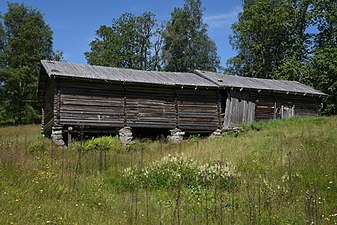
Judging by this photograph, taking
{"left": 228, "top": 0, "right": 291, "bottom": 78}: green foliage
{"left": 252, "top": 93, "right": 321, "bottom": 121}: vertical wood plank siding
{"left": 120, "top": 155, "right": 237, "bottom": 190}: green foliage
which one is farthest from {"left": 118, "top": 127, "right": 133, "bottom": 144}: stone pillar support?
{"left": 228, "top": 0, "right": 291, "bottom": 78}: green foliage

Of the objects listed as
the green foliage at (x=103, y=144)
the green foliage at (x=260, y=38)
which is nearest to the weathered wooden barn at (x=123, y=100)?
the green foliage at (x=103, y=144)

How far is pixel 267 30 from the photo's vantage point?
4147 cm

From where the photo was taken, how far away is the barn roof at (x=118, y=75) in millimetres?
18938

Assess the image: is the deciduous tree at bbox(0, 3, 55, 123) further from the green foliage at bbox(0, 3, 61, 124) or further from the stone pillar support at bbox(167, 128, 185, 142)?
the stone pillar support at bbox(167, 128, 185, 142)

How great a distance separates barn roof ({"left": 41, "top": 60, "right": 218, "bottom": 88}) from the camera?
1894cm

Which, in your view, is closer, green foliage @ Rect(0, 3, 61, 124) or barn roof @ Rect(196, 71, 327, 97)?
barn roof @ Rect(196, 71, 327, 97)

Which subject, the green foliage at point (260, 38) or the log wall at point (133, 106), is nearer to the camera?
the log wall at point (133, 106)

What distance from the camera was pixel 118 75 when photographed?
2100 cm

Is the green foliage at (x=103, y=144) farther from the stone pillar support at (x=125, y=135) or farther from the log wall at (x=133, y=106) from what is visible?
the log wall at (x=133, y=106)

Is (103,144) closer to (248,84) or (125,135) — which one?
(125,135)

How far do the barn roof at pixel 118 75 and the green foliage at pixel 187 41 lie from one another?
71.7 feet

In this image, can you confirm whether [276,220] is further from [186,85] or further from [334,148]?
[186,85]

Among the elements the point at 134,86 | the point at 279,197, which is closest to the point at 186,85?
the point at 134,86

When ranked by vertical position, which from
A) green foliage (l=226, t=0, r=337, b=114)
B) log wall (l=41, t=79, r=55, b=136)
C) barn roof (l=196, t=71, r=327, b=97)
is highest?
green foliage (l=226, t=0, r=337, b=114)
